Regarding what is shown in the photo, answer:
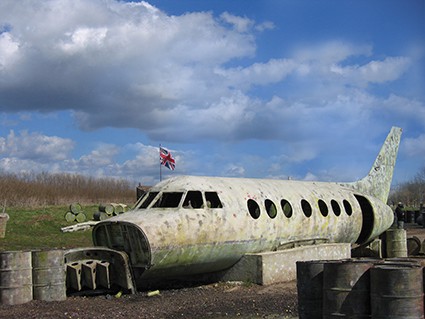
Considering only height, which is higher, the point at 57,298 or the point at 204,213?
the point at 204,213

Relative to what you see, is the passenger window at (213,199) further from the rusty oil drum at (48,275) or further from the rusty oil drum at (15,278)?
the rusty oil drum at (15,278)

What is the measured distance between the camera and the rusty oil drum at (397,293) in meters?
7.47

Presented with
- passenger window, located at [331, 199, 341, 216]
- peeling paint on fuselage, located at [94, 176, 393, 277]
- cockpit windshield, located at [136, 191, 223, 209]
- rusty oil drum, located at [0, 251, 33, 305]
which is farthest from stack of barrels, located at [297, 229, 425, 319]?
passenger window, located at [331, 199, 341, 216]

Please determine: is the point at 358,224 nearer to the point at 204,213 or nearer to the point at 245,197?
the point at 245,197

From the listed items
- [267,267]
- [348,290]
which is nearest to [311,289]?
[348,290]

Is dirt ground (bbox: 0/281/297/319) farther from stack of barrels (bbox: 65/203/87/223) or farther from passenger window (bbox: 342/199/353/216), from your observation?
stack of barrels (bbox: 65/203/87/223)

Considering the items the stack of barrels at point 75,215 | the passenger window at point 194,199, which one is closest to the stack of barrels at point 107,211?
the stack of barrels at point 75,215

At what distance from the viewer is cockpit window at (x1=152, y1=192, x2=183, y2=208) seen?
1382 cm

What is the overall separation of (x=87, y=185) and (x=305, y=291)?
56509mm

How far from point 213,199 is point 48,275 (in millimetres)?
4480

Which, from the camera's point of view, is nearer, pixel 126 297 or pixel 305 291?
pixel 305 291

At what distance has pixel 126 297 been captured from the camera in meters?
12.7

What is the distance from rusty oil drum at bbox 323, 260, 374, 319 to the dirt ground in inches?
112

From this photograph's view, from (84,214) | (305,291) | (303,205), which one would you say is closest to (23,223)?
(84,214)
